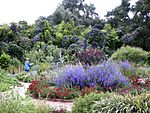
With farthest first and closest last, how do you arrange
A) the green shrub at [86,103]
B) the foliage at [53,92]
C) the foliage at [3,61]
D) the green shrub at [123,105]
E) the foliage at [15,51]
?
the foliage at [15,51] → the foliage at [3,61] → the foliage at [53,92] → the green shrub at [86,103] → the green shrub at [123,105]

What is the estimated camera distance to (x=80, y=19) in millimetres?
33938

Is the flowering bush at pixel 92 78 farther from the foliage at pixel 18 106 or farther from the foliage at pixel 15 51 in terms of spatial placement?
the foliage at pixel 15 51

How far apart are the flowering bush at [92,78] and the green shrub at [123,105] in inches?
167

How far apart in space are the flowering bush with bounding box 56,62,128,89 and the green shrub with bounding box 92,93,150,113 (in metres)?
4.25

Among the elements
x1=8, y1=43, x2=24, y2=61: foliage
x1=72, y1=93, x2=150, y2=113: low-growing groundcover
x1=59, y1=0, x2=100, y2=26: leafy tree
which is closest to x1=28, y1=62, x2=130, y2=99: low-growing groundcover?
x1=72, y1=93, x2=150, y2=113: low-growing groundcover

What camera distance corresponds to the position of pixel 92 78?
455 inches

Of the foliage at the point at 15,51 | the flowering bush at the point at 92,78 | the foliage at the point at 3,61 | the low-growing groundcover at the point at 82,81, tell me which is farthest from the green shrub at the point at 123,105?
the foliage at the point at 15,51

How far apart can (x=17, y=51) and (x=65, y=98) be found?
13775mm

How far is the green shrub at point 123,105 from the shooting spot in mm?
6634

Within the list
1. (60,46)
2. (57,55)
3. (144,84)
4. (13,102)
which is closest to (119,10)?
(60,46)

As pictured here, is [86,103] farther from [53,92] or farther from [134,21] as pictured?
[134,21]

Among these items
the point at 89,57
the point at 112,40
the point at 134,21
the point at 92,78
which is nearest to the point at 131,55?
the point at 112,40

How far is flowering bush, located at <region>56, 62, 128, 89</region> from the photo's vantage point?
11375 mm

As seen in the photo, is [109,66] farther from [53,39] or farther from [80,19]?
[80,19]
